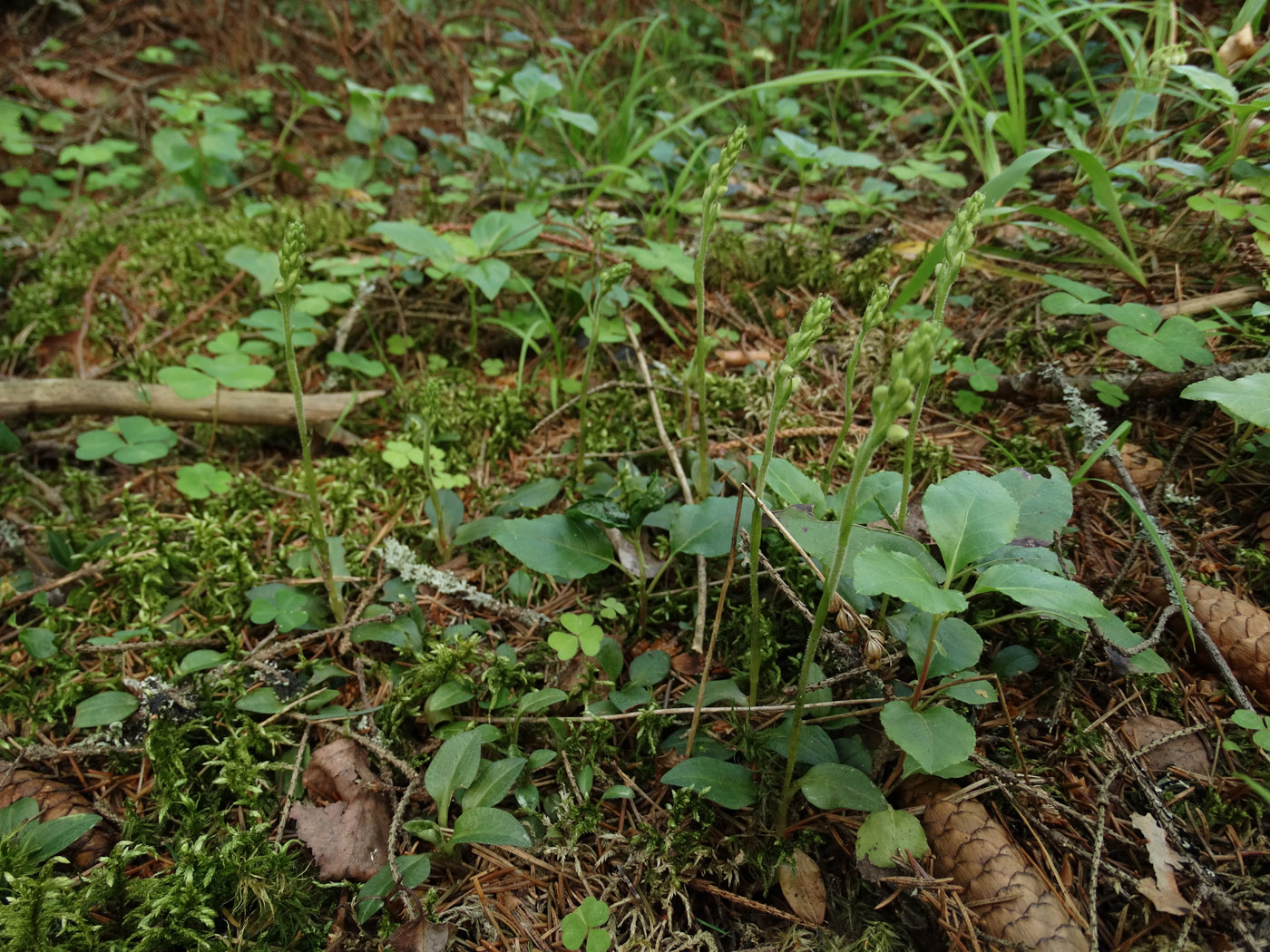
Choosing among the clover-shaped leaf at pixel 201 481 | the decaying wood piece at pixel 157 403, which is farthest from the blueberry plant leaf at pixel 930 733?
the clover-shaped leaf at pixel 201 481

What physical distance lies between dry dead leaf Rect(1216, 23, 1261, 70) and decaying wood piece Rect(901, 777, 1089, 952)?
9.08 ft

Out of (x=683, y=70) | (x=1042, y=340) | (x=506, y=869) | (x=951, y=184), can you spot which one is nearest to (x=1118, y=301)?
(x=1042, y=340)

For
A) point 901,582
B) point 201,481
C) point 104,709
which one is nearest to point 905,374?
point 901,582

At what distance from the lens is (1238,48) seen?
102 inches

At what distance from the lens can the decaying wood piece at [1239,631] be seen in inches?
61.4

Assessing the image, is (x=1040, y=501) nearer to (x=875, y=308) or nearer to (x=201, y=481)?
(x=875, y=308)

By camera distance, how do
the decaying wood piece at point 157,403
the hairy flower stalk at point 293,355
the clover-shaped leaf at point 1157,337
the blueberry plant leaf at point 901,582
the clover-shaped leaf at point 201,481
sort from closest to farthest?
the blueberry plant leaf at point 901,582 < the hairy flower stalk at point 293,355 < the clover-shaped leaf at point 1157,337 < the clover-shaped leaf at point 201,481 < the decaying wood piece at point 157,403

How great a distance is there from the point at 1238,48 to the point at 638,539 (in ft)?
9.61

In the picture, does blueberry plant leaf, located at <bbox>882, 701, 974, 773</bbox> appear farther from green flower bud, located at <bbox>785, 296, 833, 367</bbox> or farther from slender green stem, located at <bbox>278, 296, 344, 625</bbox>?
slender green stem, located at <bbox>278, 296, 344, 625</bbox>

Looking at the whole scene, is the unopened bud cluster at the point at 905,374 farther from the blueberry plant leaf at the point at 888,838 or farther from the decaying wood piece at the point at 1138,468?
the decaying wood piece at the point at 1138,468

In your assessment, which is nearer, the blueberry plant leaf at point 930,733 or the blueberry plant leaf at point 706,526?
the blueberry plant leaf at point 930,733

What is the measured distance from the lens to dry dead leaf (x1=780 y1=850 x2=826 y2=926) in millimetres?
1395

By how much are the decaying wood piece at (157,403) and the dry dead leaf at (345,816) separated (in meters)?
1.35

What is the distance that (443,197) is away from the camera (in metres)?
3.33
